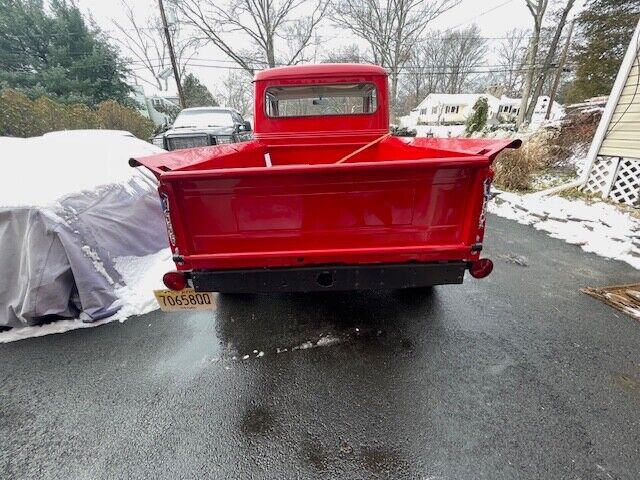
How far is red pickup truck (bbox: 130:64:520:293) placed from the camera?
71.9 inches

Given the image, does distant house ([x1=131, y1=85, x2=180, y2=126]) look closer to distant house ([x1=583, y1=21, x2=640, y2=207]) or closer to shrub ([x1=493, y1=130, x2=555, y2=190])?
shrub ([x1=493, y1=130, x2=555, y2=190])

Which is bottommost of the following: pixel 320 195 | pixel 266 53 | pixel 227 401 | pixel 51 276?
pixel 227 401

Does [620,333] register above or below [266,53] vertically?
below

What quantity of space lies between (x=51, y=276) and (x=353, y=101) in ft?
12.5

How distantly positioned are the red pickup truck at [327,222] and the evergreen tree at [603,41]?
1205 centimetres

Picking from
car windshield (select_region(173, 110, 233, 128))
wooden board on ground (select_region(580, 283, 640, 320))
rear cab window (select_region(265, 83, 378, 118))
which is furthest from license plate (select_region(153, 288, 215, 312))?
car windshield (select_region(173, 110, 233, 128))

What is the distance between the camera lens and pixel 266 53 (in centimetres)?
2206

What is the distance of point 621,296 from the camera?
122 inches

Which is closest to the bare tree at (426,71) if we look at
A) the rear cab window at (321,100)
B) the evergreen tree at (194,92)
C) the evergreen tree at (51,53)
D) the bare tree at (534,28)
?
the bare tree at (534,28)

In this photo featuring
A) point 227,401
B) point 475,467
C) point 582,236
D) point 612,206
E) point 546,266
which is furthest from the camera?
point 612,206

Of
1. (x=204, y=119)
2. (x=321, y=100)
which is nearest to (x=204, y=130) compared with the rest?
(x=204, y=119)

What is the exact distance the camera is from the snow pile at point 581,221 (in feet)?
13.6

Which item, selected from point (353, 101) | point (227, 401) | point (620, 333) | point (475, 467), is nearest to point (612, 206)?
point (620, 333)

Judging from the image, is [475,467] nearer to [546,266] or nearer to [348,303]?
[348,303]
